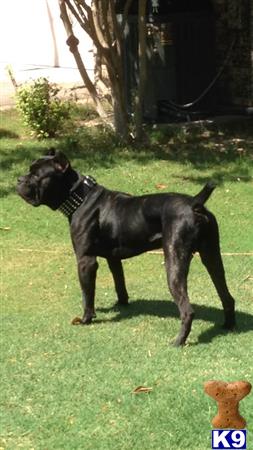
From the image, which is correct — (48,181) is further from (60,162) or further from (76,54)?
(76,54)

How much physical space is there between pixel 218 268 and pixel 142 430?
6.20 feet

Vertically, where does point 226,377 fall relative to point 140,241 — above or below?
below

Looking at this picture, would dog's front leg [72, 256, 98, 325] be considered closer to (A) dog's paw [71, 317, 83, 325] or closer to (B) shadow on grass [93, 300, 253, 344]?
(A) dog's paw [71, 317, 83, 325]

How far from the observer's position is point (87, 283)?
21.8 feet

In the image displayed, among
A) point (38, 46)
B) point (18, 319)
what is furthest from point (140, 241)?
point (38, 46)

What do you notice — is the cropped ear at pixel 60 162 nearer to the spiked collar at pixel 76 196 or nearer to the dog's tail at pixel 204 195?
the spiked collar at pixel 76 196

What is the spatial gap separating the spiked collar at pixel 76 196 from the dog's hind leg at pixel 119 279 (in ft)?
1.74

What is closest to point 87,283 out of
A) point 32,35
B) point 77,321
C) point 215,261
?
point 77,321

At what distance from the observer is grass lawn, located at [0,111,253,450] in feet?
15.6

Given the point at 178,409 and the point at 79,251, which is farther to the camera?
the point at 79,251

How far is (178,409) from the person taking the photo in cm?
491

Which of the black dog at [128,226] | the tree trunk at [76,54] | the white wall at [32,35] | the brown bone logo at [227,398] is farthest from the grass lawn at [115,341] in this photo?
the white wall at [32,35]

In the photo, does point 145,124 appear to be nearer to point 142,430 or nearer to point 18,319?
point 18,319

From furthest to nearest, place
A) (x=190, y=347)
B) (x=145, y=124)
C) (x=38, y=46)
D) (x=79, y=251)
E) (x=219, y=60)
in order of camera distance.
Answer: (x=38, y=46)
(x=219, y=60)
(x=145, y=124)
(x=79, y=251)
(x=190, y=347)
